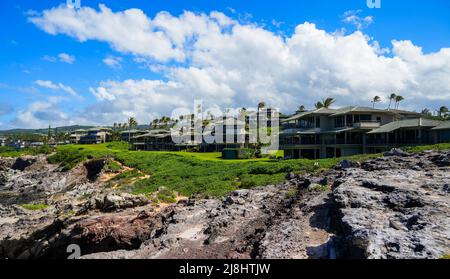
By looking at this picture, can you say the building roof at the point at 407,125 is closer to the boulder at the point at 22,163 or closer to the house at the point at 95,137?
the boulder at the point at 22,163

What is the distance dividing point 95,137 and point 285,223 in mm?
136399

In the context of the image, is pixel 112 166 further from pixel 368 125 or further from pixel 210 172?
pixel 368 125

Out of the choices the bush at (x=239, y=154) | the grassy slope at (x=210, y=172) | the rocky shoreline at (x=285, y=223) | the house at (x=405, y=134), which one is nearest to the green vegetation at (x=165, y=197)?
the grassy slope at (x=210, y=172)

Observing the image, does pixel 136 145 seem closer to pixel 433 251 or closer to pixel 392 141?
pixel 392 141

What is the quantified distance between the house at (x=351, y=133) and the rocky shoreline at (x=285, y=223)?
56.7ft

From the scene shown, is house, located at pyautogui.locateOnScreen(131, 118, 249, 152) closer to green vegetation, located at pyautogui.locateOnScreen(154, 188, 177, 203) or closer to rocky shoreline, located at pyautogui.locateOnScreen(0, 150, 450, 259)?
green vegetation, located at pyautogui.locateOnScreen(154, 188, 177, 203)

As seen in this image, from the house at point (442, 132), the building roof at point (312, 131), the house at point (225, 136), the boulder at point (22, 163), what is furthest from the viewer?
the house at point (225, 136)

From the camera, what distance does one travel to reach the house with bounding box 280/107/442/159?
152ft

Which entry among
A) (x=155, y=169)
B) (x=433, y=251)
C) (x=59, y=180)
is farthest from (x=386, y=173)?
(x=59, y=180)

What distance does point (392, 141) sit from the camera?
4750 cm

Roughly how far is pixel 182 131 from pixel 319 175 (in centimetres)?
7124

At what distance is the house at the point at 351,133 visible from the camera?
4644 cm

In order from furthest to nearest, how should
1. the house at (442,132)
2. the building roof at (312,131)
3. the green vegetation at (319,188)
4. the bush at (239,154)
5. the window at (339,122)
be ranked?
1. the bush at (239,154)
2. the window at (339,122)
3. the building roof at (312,131)
4. the house at (442,132)
5. the green vegetation at (319,188)
